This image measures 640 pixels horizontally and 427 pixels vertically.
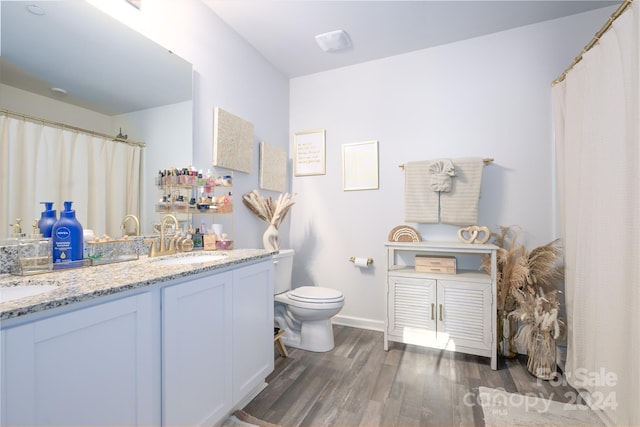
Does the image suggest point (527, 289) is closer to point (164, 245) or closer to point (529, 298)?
point (529, 298)

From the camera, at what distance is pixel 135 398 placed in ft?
3.31

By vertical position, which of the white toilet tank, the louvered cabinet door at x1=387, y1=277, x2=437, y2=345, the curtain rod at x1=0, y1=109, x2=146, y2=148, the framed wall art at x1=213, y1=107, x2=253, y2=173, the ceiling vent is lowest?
the louvered cabinet door at x1=387, y1=277, x2=437, y2=345

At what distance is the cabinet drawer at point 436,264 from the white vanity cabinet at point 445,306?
0.03 m

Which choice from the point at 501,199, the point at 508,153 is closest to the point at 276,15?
the point at 508,153

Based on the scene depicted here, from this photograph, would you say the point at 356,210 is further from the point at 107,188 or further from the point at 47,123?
the point at 47,123

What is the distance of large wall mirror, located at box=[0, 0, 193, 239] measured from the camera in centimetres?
122

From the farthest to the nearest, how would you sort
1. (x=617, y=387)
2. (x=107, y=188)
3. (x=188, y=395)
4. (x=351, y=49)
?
(x=351, y=49) < (x=107, y=188) < (x=617, y=387) < (x=188, y=395)

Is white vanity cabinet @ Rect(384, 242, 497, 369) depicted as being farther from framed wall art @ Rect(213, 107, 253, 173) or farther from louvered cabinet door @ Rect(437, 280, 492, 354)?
framed wall art @ Rect(213, 107, 253, 173)

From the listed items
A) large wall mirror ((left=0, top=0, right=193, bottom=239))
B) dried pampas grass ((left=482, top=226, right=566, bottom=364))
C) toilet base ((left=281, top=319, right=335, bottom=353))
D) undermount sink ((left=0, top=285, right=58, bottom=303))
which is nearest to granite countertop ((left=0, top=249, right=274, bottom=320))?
undermount sink ((left=0, top=285, right=58, bottom=303))

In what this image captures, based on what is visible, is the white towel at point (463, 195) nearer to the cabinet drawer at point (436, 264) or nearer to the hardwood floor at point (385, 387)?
the cabinet drawer at point (436, 264)

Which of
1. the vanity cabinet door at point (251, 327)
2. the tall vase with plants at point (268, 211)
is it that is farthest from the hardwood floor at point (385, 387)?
the tall vase with plants at point (268, 211)

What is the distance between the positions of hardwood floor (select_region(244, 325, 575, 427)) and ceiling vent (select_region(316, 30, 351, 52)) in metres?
2.54

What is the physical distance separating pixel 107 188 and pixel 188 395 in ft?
3.60

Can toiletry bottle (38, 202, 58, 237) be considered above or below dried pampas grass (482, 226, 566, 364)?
above
